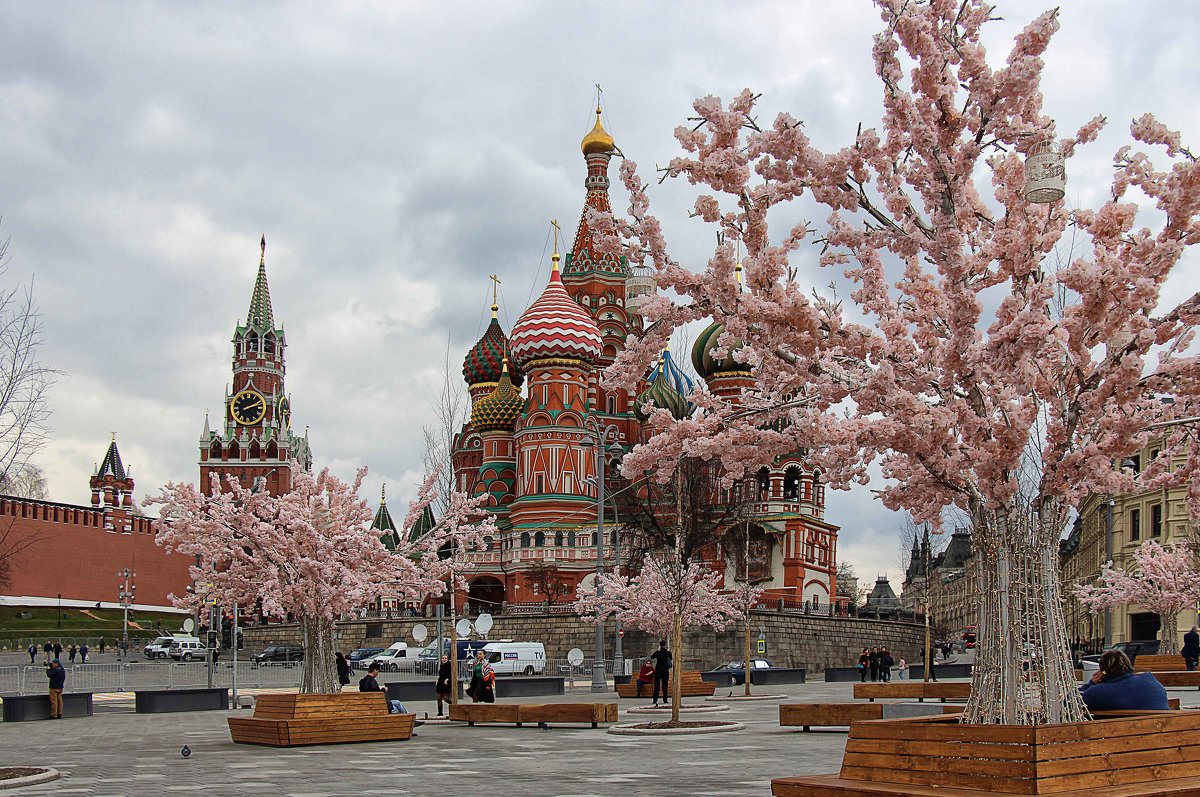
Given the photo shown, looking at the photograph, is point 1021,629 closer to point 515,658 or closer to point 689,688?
point 689,688

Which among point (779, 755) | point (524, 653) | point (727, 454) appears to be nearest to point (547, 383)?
point (524, 653)

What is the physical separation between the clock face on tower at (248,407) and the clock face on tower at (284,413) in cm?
131

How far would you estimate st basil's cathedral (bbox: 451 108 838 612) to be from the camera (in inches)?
2547

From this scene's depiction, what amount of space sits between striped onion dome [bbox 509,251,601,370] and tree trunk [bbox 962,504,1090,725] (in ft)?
198

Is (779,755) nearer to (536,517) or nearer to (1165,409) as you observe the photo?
(1165,409)

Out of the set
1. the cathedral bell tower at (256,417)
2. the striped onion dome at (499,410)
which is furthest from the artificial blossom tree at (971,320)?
the cathedral bell tower at (256,417)

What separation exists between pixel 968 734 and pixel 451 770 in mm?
7819

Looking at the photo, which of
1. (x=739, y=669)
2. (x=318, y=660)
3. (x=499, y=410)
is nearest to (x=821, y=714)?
(x=318, y=660)

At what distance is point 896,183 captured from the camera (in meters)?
9.88

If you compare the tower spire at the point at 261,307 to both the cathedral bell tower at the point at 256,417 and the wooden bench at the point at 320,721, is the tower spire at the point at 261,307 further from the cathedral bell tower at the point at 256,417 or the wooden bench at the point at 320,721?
the wooden bench at the point at 320,721

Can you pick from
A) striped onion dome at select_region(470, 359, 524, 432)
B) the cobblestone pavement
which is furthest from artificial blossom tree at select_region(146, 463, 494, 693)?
striped onion dome at select_region(470, 359, 524, 432)

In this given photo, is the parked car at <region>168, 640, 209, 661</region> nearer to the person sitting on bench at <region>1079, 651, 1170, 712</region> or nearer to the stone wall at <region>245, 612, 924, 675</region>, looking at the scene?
the stone wall at <region>245, 612, 924, 675</region>

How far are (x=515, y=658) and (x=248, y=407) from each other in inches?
2649

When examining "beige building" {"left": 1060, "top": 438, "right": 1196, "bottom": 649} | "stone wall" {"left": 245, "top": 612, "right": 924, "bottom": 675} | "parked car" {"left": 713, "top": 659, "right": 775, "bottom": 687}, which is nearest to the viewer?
"parked car" {"left": 713, "top": 659, "right": 775, "bottom": 687}
